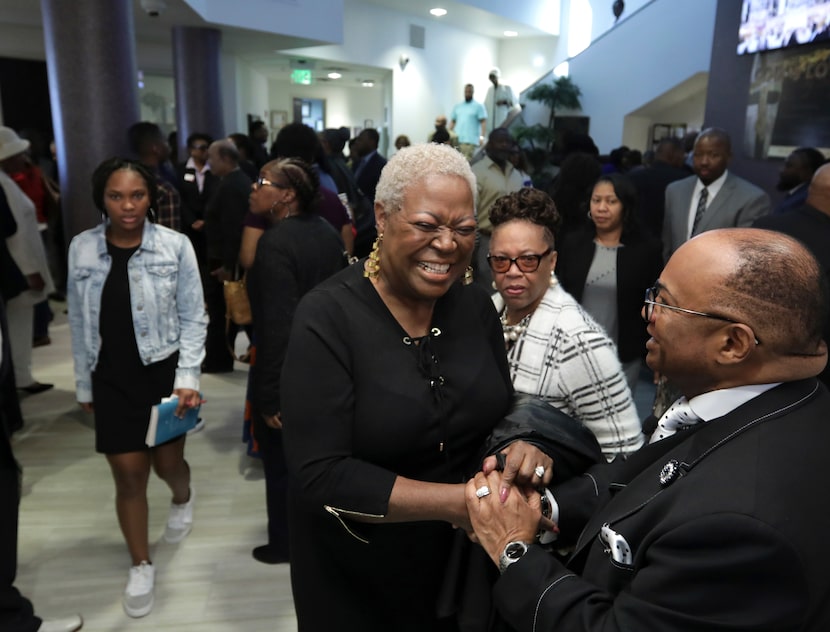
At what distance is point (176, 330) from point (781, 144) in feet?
19.4

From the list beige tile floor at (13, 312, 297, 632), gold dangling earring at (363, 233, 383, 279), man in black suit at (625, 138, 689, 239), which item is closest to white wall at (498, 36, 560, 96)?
man in black suit at (625, 138, 689, 239)

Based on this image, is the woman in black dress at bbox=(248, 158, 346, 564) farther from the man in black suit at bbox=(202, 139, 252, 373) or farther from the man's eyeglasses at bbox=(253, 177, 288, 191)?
the man in black suit at bbox=(202, 139, 252, 373)

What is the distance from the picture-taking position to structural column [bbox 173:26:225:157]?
9.09 metres

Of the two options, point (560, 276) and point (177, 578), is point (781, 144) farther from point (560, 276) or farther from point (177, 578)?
point (177, 578)

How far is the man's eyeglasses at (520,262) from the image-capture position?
80.9 inches

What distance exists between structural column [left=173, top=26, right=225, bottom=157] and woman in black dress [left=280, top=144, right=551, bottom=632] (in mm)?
8324

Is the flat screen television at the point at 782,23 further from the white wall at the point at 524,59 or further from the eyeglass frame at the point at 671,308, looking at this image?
the white wall at the point at 524,59

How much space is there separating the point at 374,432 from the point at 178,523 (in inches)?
97.1

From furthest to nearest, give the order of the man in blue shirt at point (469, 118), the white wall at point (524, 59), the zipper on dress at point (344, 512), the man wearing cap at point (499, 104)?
the white wall at point (524, 59), the man wearing cap at point (499, 104), the man in blue shirt at point (469, 118), the zipper on dress at point (344, 512)

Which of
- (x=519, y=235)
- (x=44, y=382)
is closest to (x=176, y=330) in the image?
(x=519, y=235)

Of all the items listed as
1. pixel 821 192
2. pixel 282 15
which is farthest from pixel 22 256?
pixel 282 15

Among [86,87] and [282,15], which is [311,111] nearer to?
[282,15]

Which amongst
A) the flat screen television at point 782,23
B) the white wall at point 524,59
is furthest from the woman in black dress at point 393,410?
the white wall at point 524,59

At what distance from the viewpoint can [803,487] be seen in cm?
99
